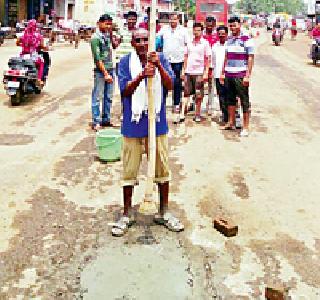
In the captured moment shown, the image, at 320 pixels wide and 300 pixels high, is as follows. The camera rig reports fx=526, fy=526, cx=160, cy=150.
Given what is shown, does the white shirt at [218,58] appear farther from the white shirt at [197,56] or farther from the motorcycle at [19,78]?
the motorcycle at [19,78]

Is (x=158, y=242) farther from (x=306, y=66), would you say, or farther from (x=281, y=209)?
(x=306, y=66)

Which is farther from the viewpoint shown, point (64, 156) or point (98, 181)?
point (64, 156)

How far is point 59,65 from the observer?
721 inches

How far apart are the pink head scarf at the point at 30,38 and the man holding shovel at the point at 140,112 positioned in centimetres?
690

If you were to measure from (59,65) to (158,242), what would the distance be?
1481 centimetres

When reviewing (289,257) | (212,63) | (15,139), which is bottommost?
(289,257)

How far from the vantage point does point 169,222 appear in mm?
4676

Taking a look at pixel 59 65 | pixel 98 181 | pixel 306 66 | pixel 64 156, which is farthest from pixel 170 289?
pixel 306 66

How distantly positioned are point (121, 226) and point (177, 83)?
4941 mm

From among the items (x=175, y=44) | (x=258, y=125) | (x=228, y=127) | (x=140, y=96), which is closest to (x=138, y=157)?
(x=140, y=96)

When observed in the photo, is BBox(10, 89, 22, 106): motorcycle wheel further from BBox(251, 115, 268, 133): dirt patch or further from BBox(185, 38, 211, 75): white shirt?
BBox(251, 115, 268, 133): dirt patch

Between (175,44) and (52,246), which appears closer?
(52,246)

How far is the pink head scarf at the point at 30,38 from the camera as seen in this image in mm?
10742

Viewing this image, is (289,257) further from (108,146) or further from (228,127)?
(228,127)
